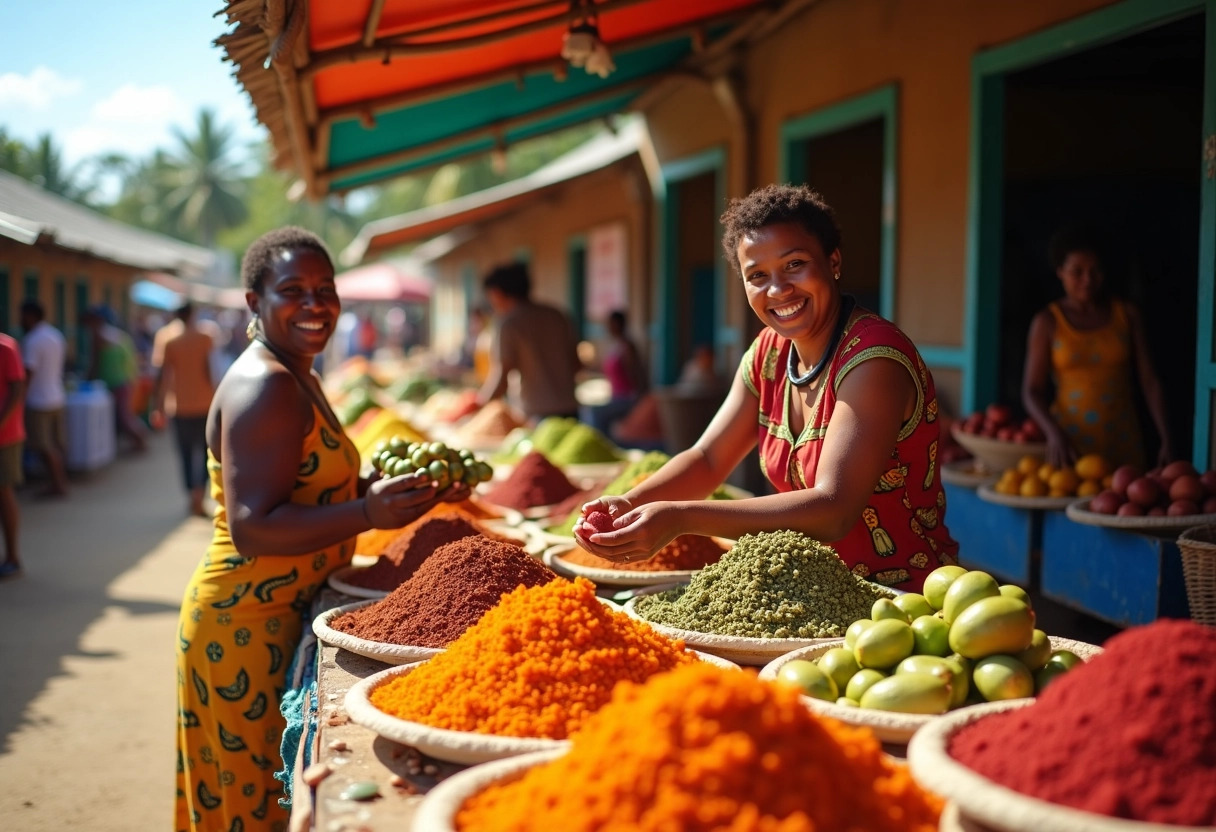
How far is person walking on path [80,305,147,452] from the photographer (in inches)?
521

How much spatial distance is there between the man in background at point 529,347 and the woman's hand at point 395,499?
3.77 metres

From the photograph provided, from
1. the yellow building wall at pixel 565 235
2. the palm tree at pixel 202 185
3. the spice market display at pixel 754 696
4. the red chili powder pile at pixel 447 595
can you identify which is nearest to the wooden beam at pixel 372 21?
the spice market display at pixel 754 696

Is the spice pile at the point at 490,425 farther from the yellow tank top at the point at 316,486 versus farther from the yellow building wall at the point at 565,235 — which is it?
the yellow building wall at the point at 565,235

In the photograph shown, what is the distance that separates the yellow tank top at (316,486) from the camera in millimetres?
2561

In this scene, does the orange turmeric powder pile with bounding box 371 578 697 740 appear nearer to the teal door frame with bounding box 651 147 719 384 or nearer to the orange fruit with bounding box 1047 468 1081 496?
the orange fruit with bounding box 1047 468 1081 496

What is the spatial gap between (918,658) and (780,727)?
1.57 ft

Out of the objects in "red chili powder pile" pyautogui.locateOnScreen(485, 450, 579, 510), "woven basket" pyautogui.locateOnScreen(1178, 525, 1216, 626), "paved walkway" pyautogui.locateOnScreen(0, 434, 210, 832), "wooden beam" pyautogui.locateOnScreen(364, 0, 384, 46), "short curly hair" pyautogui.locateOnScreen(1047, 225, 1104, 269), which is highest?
"wooden beam" pyautogui.locateOnScreen(364, 0, 384, 46)

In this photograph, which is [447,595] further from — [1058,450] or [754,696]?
[1058,450]

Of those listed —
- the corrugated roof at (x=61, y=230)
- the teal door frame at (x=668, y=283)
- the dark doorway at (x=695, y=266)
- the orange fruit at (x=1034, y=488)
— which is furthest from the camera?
the corrugated roof at (x=61, y=230)

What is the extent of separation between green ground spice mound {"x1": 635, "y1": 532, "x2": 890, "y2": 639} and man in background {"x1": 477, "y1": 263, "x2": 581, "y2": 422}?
4.27m

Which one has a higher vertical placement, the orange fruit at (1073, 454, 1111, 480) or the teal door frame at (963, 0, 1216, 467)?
the teal door frame at (963, 0, 1216, 467)

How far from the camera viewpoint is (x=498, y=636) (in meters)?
1.69

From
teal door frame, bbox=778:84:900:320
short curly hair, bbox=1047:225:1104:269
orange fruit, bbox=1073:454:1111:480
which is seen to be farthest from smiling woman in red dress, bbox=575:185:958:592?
teal door frame, bbox=778:84:900:320

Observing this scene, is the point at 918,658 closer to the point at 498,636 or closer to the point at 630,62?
the point at 498,636
